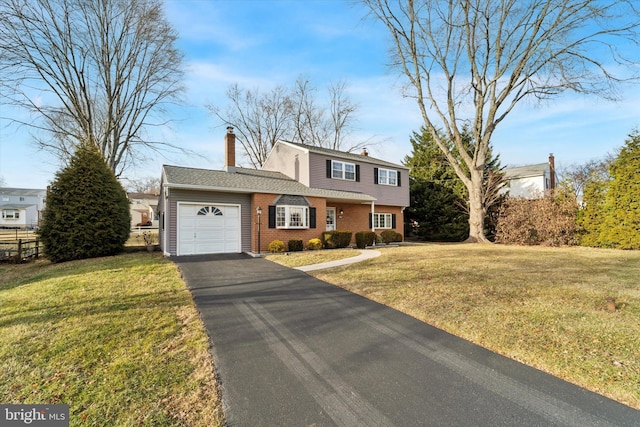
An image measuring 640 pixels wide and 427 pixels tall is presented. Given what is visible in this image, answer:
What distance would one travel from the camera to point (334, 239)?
14.1 meters

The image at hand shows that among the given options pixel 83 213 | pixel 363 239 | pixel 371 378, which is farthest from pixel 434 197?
pixel 83 213

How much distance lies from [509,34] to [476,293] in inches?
680

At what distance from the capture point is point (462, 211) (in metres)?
21.2

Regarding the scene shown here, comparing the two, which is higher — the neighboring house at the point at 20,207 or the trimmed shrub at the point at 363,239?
the neighboring house at the point at 20,207

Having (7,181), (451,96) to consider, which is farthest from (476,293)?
(7,181)

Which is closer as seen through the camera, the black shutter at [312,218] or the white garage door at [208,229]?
the white garage door at [208,229]

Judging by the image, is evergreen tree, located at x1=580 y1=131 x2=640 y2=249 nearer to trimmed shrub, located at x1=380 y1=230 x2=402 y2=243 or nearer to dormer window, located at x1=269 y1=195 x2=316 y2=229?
trimmed shrub, located at x1=380 y1=230 x2=402 y2=243

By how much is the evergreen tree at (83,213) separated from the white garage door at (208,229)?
3025 mm

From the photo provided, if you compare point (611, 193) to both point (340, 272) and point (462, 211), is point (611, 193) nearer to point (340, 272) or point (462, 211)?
point (462, 211)

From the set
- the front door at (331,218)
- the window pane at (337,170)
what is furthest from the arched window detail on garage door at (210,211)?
the window pane at (337,170)

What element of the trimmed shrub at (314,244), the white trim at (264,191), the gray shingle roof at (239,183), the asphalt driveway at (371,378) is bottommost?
the asphalt driveway at (371,378)

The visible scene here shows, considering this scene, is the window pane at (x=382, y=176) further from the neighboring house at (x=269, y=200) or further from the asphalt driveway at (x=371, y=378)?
the asphalt driveway at (x=371, y=378)

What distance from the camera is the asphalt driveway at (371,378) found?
2264 mm

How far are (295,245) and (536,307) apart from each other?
31.3ft
